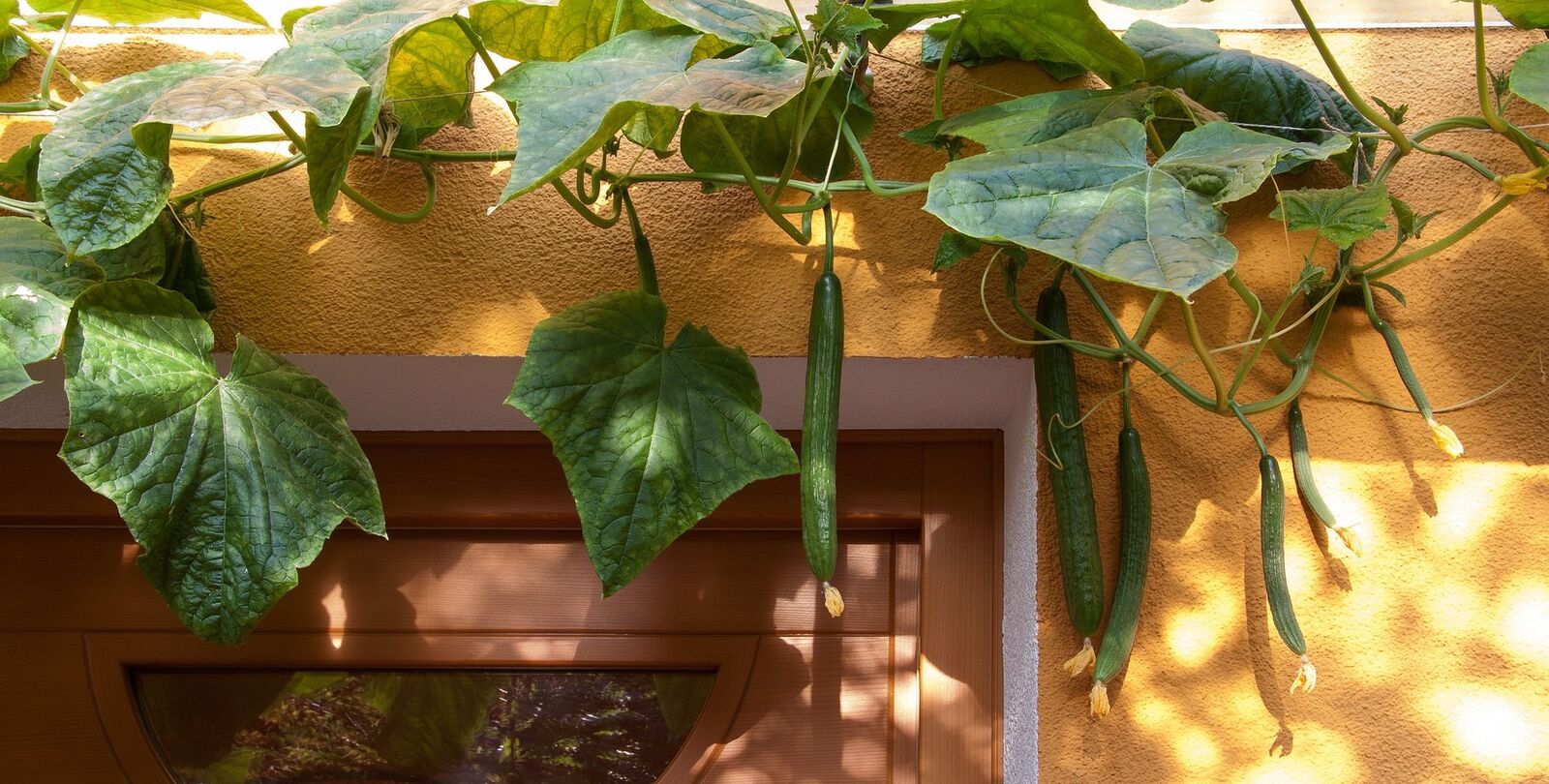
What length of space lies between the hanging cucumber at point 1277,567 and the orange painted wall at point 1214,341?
0.19 feet

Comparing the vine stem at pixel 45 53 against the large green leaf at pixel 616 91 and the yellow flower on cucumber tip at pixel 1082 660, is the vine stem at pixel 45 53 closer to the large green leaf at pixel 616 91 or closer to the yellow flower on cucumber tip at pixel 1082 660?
the large green leaf at pixel 616 91

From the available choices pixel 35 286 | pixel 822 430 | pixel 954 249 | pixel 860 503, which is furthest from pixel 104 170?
pixel 860 503

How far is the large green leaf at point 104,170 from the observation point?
91cm

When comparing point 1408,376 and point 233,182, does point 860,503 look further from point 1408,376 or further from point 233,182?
point 233,182

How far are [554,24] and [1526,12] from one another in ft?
2.81

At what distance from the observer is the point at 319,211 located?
0.94 metres

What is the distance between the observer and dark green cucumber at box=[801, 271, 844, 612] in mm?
990

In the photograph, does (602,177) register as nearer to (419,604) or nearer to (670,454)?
(670,454)

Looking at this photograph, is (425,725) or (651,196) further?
(425,725)

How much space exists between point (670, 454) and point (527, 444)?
0.52m

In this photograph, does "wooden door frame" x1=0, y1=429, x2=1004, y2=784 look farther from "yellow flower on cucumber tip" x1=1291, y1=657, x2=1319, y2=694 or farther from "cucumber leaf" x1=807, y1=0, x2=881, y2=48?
"cucumber leaf" x1=807, y1=0, x2=881, y2=48

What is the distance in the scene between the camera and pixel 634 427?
979mm

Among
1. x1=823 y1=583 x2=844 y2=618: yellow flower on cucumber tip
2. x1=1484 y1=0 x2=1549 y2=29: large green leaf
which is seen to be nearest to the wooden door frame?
x1=823 y1=583 x2=844 y2=618: yellow flower on cucumber tip

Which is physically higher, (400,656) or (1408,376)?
(1408,376)
